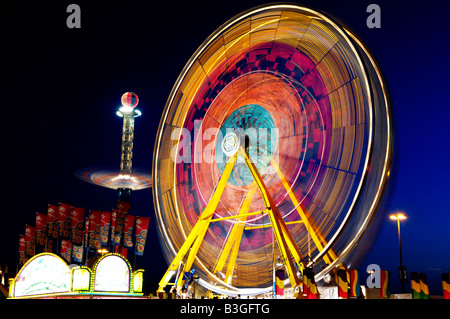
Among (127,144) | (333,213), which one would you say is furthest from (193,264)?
(127,144)

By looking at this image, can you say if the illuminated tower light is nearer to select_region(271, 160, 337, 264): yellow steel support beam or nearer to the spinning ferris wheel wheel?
the spinning ferris wheel wheel

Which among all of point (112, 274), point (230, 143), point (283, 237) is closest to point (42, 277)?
point (112, 274)

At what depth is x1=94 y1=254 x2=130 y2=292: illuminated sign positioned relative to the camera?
1780 cm

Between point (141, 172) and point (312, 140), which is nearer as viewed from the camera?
point (312, 140)

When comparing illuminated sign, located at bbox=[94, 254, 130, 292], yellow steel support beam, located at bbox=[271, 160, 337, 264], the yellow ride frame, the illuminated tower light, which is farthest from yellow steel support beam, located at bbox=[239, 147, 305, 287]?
the illuminated tower light

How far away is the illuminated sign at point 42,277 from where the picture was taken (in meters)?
16.6

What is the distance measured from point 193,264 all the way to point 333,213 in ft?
24.4

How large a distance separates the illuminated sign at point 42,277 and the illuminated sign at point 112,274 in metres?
1.24

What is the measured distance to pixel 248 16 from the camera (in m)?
17.5

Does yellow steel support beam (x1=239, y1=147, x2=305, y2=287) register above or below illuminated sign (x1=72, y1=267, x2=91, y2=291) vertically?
above

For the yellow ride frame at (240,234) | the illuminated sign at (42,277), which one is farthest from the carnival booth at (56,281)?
the yellow ride frame at (240,234)

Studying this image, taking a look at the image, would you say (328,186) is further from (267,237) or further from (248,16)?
(248,16)

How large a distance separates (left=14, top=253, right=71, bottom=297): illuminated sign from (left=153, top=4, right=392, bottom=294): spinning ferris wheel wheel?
4.42 metres
